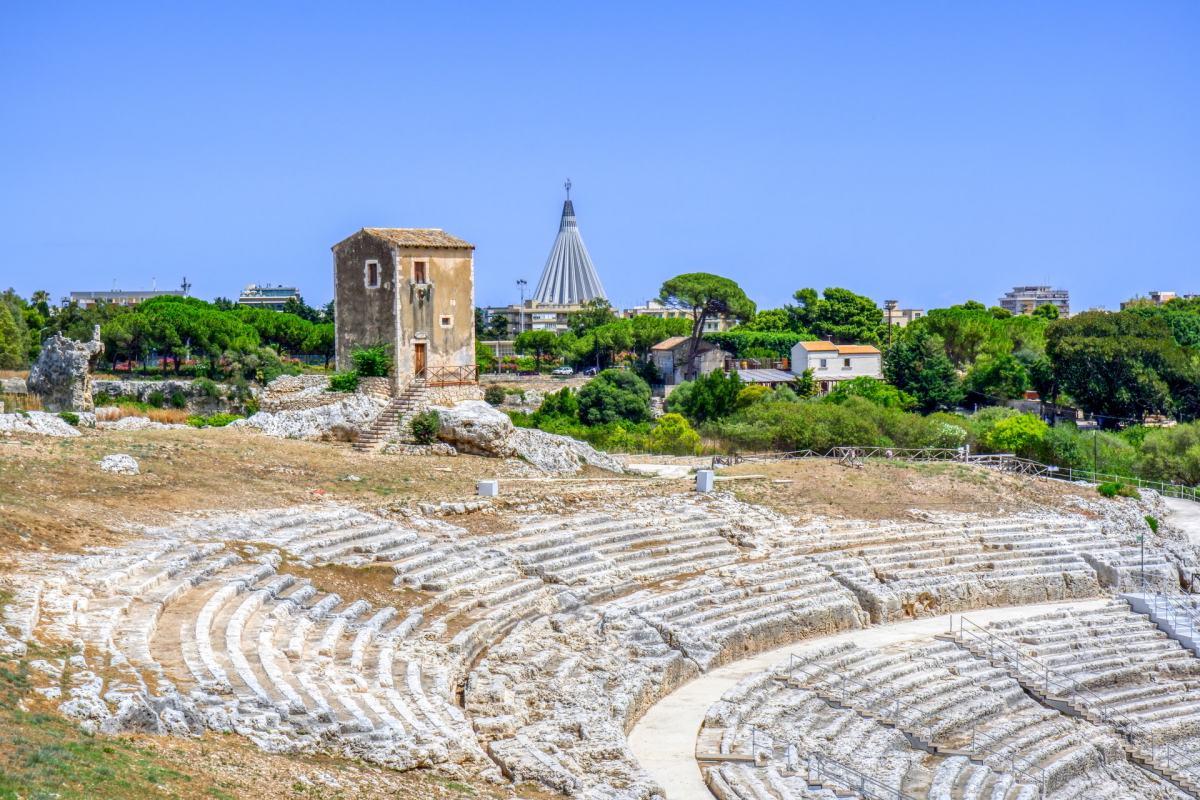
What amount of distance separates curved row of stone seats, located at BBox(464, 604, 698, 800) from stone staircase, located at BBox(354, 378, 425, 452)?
1138 centimetres

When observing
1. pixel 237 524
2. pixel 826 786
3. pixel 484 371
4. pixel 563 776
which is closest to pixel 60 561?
pixel 237 524

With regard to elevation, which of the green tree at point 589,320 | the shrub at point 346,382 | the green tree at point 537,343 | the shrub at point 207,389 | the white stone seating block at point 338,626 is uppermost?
the green tree at point 589,320

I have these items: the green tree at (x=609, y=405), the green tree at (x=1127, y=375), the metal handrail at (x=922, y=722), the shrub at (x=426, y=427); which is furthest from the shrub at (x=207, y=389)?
the green tree at (x=1127, y=375)

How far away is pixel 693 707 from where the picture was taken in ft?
67.3

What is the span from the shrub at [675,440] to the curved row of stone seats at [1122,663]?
1646 centimetres

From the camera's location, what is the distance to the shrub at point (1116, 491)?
36.5m

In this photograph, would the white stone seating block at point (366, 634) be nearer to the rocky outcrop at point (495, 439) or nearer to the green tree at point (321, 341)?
the rocky outcrop at point (495, 439)

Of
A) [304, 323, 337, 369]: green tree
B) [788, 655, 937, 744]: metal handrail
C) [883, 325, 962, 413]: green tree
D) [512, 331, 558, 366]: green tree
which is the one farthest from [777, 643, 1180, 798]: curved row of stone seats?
[512, 331, 558, 366]: green tree

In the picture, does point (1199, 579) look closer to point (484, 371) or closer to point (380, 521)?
point (380, 521)

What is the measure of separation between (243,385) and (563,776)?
41.2m

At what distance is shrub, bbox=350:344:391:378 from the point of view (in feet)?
115

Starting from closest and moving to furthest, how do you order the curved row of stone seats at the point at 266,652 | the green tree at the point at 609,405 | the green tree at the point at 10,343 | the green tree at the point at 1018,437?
the curved row of stone seats at the point at 266,652, the green tree at the point at 1018,437, the green tree at the point at 609,405, the green tree at the point at 10,343

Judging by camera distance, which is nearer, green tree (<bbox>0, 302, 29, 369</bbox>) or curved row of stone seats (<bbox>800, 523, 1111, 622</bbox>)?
curved row of stone seats (<bbox>800, 523, 1111, 622</bbox>)

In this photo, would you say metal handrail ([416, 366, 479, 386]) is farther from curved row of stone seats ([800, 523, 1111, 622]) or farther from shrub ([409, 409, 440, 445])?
curved row of stone seats ([800, 523, 1111, 622])
